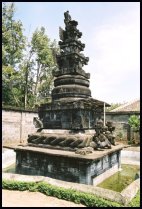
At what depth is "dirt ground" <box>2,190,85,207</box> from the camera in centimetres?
545

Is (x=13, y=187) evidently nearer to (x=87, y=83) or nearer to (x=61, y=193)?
(x=61, y=193)

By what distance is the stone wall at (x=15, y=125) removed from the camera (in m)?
17.0

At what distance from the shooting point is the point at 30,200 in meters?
5.71

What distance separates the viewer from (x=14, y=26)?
82.5 ft

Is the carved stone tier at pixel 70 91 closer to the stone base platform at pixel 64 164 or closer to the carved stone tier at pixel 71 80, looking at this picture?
the carved stone tier at pixel 71 80

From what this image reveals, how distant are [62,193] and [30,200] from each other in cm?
80

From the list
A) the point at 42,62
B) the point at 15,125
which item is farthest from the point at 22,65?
the point at 15,125

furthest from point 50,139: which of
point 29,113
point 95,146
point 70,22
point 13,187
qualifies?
point 29,113

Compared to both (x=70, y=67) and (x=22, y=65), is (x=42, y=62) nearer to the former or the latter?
(x=22, y=65)

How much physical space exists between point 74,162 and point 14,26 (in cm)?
2140

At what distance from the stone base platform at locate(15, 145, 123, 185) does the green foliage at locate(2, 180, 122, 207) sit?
1346 millimetres

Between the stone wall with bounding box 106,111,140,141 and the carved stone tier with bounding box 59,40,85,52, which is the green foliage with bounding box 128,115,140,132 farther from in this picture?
the carved stone tier with bounding box 59,40,85,52

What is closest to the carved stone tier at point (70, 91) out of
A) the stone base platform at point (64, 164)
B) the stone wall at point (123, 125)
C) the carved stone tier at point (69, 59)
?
the carved stone tier at point (69, 59)

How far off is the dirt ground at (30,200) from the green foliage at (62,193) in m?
0.12
